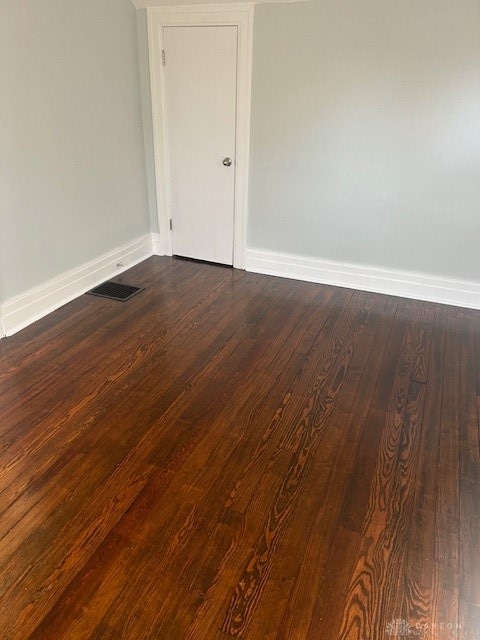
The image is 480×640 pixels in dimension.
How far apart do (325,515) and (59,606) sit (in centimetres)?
95

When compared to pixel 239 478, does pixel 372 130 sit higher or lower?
higher

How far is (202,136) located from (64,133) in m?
1.12

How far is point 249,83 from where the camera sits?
11.4ft

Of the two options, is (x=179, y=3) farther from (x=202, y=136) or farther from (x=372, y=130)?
(x=372, y=130)

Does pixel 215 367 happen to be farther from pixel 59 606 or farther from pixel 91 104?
pixel 91 104

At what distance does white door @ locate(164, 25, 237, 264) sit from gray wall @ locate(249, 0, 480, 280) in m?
0.22

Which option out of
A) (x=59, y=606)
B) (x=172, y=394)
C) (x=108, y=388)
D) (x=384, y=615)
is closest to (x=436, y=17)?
(x=172, y=394)

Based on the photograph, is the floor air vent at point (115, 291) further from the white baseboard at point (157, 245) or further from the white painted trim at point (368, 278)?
the white painted trim at point (368, 278)

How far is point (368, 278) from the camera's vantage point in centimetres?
370

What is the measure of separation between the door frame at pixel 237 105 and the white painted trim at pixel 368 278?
28 centimetres

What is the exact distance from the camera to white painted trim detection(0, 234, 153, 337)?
2.97 metres

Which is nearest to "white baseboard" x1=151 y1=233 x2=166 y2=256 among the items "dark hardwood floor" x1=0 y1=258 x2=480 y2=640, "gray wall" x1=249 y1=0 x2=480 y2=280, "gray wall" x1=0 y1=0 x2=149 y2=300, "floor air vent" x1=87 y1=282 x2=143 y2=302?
"gray wall" x1=0 y1=0 x2=149 y2=300

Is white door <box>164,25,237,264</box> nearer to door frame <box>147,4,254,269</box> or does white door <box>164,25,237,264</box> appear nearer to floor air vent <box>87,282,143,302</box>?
door frame <box>147,4,254,269</box>

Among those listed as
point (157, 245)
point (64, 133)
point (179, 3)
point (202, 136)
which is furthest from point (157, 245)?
point (179, 3)
